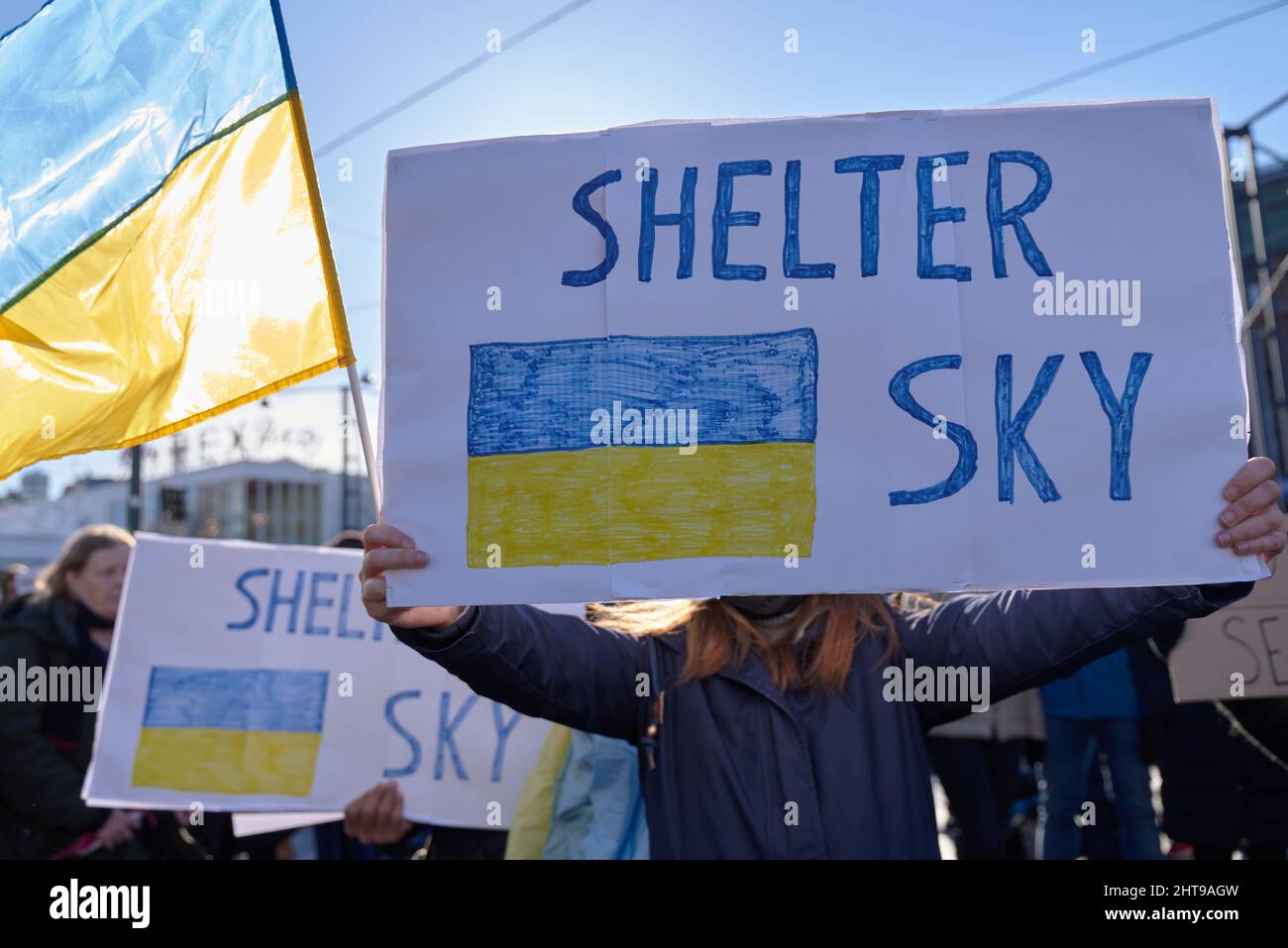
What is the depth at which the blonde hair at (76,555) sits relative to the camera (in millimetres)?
4191

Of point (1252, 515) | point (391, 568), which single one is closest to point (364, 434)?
point (391, 568)

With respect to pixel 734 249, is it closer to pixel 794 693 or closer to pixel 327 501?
pixel 794 693

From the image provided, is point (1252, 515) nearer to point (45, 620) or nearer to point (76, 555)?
point (45, 620)

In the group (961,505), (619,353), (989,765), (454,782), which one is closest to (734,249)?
(619,353)

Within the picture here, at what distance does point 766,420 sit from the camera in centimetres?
203

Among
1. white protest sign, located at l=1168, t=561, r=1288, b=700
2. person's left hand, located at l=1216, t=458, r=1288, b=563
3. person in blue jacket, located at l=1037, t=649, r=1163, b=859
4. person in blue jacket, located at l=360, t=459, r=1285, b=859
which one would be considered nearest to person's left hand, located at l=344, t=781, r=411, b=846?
person in blue jacket, located at l=360, t=459, r=1285, b=859

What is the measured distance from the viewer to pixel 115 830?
3885mm

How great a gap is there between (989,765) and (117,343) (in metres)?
4.39

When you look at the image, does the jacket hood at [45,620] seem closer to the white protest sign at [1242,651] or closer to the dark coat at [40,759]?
the dark coat at [40,759]

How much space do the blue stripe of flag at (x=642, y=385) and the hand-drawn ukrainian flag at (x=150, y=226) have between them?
0.46m

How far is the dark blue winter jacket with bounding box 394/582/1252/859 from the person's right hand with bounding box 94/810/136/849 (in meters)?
2.49

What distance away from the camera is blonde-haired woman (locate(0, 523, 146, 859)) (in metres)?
3.75

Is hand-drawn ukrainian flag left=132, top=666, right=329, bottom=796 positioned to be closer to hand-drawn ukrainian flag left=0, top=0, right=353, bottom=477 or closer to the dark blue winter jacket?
hand-drawn ukrainian flag left=0, top=0, right=353, bottom=477

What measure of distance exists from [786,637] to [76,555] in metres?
3.24
